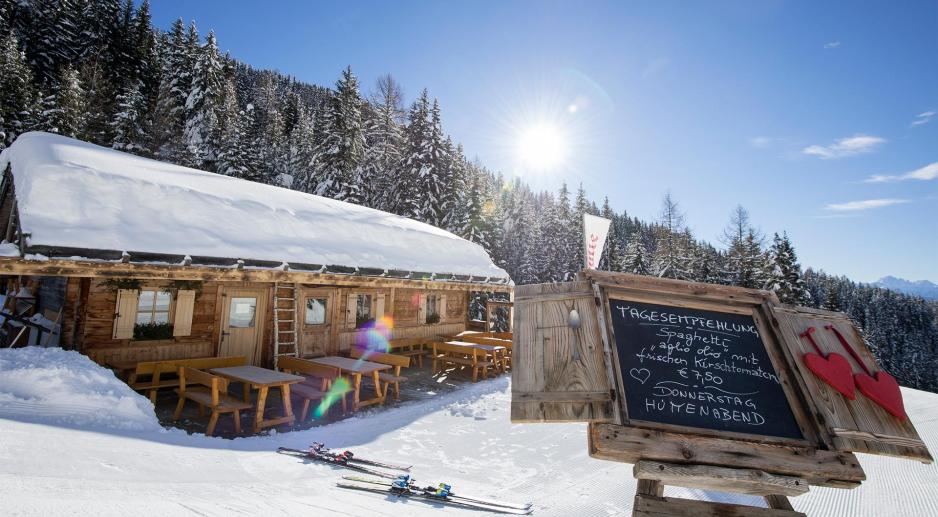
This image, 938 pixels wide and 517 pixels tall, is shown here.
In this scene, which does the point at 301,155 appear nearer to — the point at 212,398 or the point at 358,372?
the point at 358,372

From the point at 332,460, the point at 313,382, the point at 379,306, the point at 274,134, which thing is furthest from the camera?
the point at 274,134

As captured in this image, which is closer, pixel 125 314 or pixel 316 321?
pixel 125 314

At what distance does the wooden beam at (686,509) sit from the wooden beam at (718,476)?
0.32m

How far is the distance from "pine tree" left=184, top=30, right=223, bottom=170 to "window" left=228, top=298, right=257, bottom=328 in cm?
2364

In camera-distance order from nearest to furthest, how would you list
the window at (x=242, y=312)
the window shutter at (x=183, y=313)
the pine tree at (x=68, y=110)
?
the window shutter at (x=183, y=313), the window at (x=242, y=312), the pine tree at (x=68, y=110)

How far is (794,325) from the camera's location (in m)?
3.28

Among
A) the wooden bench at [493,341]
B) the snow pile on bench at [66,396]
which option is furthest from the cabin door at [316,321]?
the snow pile on bench at [66,396]

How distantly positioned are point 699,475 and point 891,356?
91439 millimetres

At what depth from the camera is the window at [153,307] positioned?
10008mm

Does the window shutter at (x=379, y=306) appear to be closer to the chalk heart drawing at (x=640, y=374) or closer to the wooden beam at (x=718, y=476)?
the chalk heart drawing at (x=640, y=374)

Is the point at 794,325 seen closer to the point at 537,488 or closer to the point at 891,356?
the point at 537,488

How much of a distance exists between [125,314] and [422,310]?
953 centimetres

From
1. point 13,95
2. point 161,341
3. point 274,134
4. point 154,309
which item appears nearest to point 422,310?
point 161,341

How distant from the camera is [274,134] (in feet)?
158
